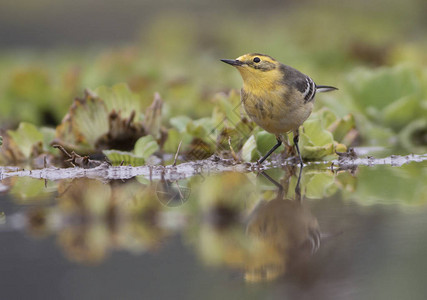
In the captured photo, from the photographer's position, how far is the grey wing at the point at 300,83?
340 centimetres

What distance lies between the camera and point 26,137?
3.86 m

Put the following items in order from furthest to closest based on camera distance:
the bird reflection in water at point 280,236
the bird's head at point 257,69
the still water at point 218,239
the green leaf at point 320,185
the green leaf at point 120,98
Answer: the green leaf at point 120,98, the bird's head at point 257,69, the green leaf at point 320,185, the bird reflection in water at point 280,236, the still water at point 218,239

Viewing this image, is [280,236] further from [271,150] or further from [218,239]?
[271,150]

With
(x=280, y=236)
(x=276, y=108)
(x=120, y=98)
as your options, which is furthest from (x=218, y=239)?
(x=120, y=98)

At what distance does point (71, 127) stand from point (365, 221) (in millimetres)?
2143

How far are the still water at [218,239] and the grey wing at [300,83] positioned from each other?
720 mm

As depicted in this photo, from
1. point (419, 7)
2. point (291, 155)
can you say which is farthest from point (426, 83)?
point (419, 7)

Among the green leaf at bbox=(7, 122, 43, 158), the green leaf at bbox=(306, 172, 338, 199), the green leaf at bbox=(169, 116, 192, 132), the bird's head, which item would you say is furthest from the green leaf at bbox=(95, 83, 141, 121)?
the green leaf at bbox=(306, 172, 338, 199)

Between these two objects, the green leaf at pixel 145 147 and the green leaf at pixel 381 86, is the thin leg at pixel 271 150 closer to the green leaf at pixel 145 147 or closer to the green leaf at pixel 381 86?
the green leaf at pixel 145 147

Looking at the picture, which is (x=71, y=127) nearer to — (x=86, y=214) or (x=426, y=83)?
(x=86, y=214)

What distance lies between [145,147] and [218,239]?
5.72 ft

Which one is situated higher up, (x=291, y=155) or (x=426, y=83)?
(x=426, y=83)

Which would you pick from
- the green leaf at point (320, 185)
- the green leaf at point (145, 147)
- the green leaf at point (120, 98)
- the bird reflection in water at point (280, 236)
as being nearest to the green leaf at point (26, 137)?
the green leaf at point (120, 98)

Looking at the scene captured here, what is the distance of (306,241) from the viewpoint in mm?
1706
